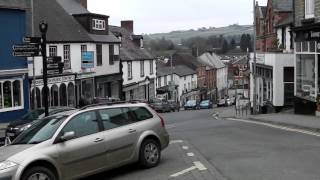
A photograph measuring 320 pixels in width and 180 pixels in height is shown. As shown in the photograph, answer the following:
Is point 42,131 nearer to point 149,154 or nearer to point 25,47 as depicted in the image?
point 149,154

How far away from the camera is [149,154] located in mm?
12398

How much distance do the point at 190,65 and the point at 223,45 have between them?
89500 millimetres

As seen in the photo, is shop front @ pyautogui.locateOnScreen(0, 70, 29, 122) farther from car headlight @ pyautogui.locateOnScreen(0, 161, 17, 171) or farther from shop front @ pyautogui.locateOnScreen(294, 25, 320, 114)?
car headlight @ pyautogui.locateOnScreen(0, 161, 17, 171)

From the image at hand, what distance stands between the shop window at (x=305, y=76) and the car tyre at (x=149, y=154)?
17.6m

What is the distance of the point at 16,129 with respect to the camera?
69.4 feet

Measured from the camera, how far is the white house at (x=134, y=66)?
5994cm

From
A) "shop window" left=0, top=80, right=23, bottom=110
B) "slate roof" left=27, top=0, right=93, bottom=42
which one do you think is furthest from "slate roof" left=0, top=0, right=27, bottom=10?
"slate roof" left=27, top=0, right=93, bottom=42

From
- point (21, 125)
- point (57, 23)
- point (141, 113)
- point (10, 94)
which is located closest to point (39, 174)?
point (141, 113)

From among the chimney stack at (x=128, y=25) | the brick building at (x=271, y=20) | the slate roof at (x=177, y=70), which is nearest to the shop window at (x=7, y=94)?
the brick building at (x=271, y=20)

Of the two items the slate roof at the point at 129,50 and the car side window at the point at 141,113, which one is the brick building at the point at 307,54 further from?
the slate roof at the point at 129,50

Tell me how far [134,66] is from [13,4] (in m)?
29.3

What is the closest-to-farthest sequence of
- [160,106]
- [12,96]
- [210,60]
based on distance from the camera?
[12,96] < [160,106] < [210,60]

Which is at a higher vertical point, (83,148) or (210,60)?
(210,60)

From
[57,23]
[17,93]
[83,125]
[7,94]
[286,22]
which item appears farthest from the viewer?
[57,23]
